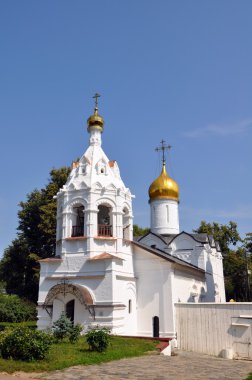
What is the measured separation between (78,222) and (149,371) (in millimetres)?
9293

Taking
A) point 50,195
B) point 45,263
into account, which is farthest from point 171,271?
point 50,195

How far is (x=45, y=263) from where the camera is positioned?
16750 millimetres

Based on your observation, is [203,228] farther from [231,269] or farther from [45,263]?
[45,263]

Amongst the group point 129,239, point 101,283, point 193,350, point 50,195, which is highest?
point 50,195

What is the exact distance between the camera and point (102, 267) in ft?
51.9

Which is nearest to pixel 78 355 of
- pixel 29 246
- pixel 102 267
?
pixel 102 267

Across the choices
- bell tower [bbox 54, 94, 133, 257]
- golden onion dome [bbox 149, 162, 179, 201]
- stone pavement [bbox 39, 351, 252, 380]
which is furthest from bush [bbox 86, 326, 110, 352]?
golden onion dome [bbox 149, 162, 179, 201]

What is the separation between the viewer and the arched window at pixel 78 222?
1716 centimetres

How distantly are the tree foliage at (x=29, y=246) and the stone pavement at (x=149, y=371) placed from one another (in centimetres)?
1906

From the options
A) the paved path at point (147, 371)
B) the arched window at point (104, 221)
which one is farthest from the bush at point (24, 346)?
the arched window at point (104, 221)

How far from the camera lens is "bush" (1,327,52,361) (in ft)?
31.1

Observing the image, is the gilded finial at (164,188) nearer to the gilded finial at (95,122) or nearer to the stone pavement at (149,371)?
the gilded finial at (95,122)

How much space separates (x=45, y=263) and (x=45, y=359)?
24.1 feet

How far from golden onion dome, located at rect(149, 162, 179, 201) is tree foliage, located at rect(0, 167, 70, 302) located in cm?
735
